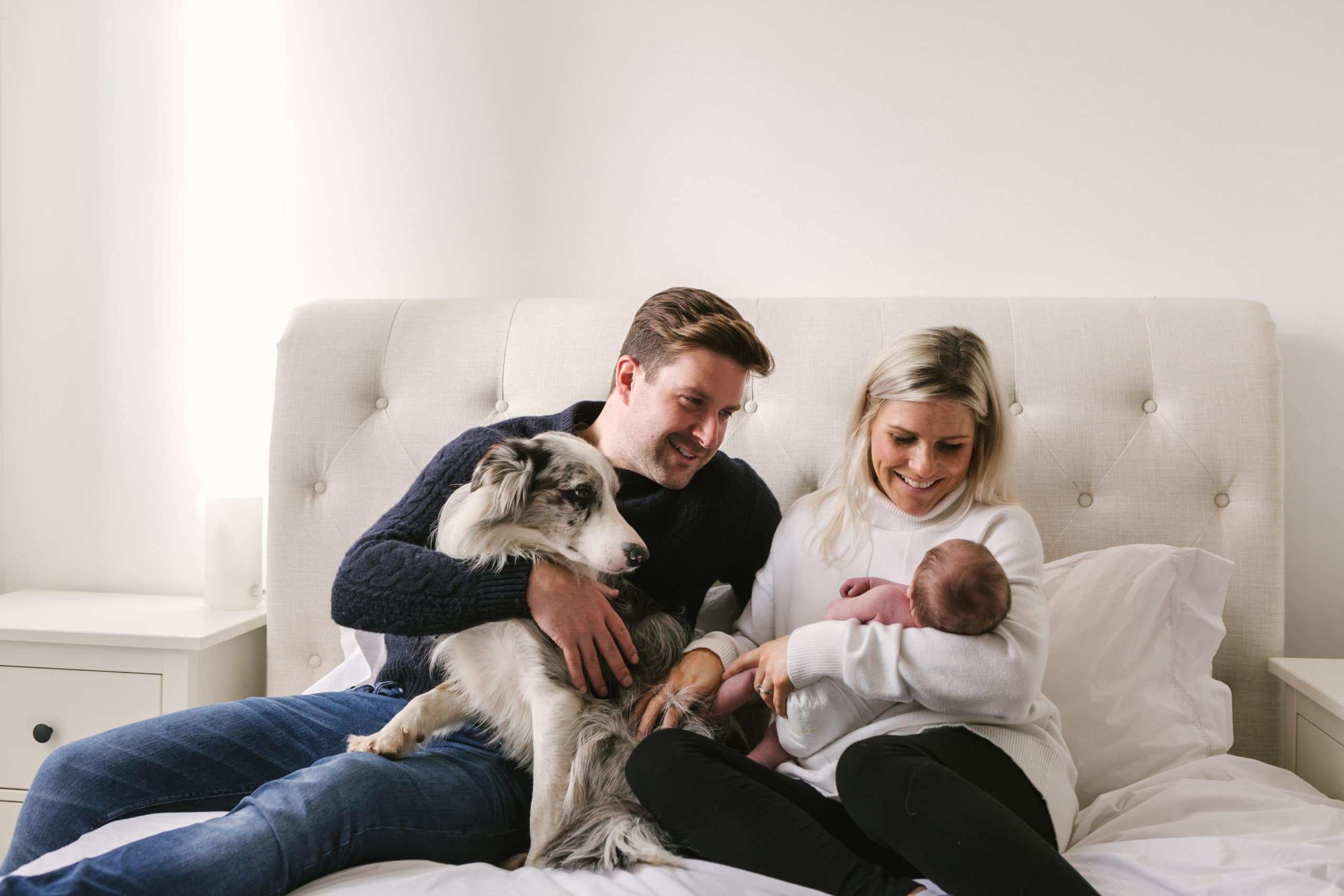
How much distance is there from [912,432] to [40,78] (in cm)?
239

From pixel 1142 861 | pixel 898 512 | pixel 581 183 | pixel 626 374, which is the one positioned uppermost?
pixel 581 183

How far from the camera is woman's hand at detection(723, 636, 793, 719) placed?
1.33 m

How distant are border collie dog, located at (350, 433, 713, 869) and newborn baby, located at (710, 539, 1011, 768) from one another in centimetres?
15

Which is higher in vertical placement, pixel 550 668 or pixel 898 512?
pixel 898 512

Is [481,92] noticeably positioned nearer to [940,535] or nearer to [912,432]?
[912,432]

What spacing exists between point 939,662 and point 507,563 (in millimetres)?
656

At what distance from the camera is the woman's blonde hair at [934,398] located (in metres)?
1.43

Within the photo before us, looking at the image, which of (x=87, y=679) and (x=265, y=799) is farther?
(x=87, y=679)

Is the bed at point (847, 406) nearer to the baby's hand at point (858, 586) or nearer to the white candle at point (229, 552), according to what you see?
the white candle at point (229, 552)

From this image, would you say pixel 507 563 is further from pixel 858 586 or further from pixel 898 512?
pixel 898 512

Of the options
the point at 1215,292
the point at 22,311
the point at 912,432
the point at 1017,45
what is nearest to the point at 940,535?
the point at 912,432

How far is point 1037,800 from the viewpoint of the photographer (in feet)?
3.97

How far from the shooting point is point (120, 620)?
1.93 metres

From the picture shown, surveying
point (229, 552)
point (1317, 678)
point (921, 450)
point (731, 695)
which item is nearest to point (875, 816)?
point (731, 695)
